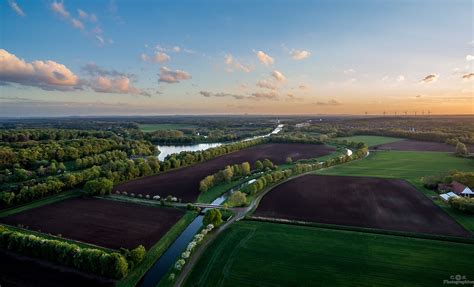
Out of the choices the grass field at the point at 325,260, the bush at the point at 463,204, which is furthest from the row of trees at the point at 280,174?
the bush at the point at 463,204

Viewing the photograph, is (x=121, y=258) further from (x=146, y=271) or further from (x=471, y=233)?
(x=471, y=233)

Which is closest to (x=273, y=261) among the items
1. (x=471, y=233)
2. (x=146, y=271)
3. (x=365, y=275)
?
(x=365, y=275)

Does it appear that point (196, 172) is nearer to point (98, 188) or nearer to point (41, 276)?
point (98, 188)

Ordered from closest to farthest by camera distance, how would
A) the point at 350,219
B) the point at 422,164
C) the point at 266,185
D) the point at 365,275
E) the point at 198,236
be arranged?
the point at 365,275 < the point at 198,236 < the point at 350,219 < the point at 266,185 < the point at 422,164

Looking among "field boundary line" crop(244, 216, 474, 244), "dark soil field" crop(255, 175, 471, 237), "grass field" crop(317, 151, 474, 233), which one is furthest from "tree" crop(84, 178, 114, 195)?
"grass field" crop(317, 151, 474, 233)

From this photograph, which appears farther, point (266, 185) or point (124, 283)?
point (266, 185)

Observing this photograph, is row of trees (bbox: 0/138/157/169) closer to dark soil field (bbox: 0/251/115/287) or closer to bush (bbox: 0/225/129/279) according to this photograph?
bush (bbox: 0/225/129/279)
